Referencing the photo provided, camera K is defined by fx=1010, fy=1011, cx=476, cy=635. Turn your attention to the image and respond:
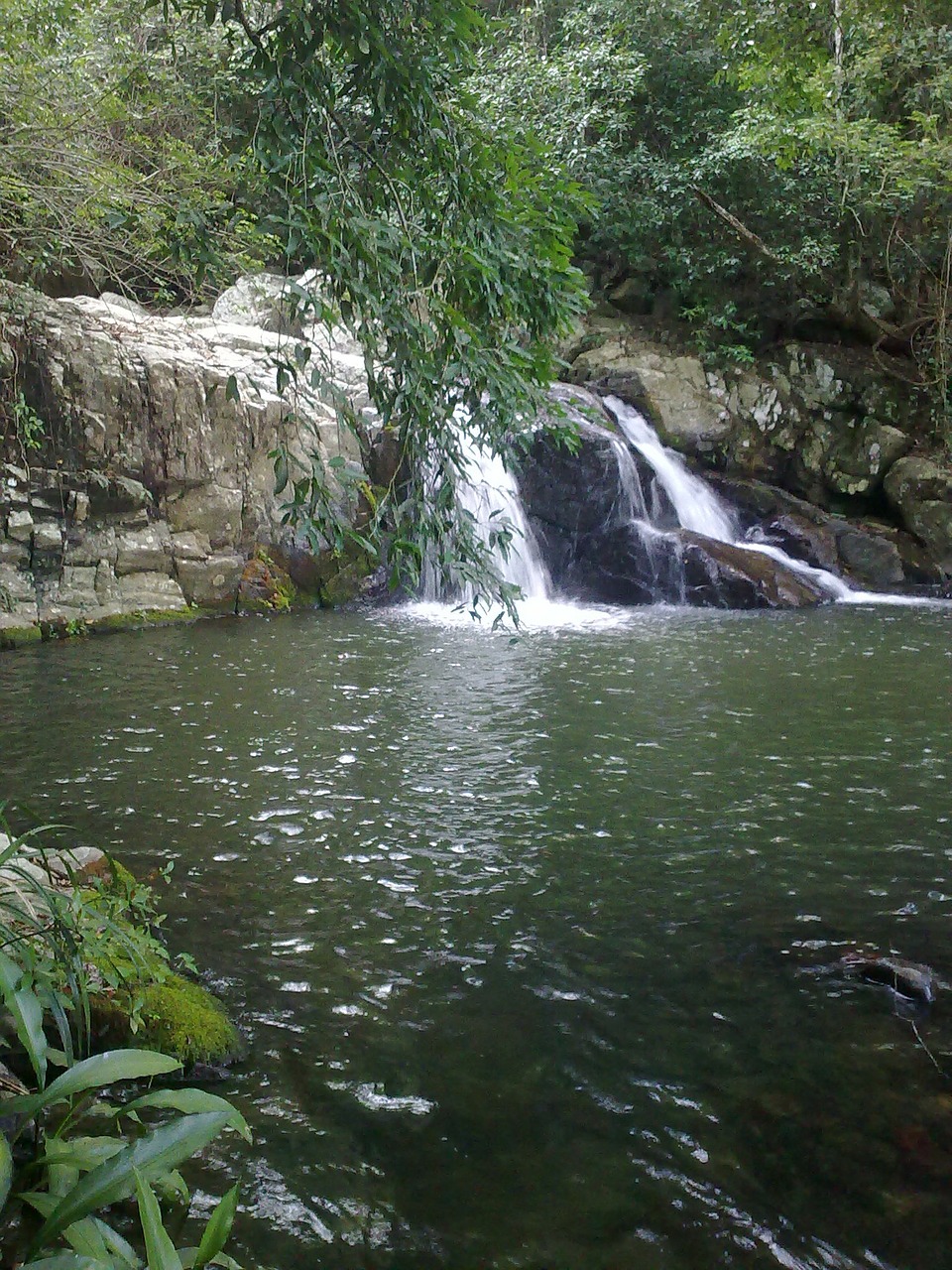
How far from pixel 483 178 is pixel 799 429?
18.1m

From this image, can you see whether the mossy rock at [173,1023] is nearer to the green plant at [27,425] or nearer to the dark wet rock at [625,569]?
the green plant at [27,425]

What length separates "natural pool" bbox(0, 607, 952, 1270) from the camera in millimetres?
3084

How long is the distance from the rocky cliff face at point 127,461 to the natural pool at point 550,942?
3.41 meters

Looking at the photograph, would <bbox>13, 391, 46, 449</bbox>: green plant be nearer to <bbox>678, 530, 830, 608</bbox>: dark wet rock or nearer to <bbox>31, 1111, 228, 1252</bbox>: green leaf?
<bbox>678, 530, 830, 608</bbox>: dark wet rock

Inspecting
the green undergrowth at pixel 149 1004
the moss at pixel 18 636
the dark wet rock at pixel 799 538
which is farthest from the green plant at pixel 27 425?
the dark wet rock at pixel 799 538

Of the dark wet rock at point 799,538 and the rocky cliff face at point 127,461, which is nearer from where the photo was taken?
the rocky cliff face at point 127,461

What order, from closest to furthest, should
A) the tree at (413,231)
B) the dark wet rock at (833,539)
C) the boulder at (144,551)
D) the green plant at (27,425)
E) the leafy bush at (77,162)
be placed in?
the tree at (413,231), the leafy bush at (77,162), the green plant at (27,425), the boulder at (144,551), the dark wet rock at (833,539)

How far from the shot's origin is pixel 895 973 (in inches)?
171

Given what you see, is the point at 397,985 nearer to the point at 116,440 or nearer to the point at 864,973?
the point at 864,973

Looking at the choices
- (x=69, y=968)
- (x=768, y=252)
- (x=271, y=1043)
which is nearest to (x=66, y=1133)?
(x=69, y=968)

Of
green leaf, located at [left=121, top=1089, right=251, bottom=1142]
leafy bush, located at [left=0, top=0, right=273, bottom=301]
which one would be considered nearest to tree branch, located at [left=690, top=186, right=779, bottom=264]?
leafy bush, located at [left=0, top=0, right=273, bottom=301]

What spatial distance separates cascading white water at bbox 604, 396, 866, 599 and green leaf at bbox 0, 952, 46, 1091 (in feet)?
53.9

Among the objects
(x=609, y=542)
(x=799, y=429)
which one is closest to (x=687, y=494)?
(x=609, y=542)

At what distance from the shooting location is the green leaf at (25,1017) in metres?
2.57
